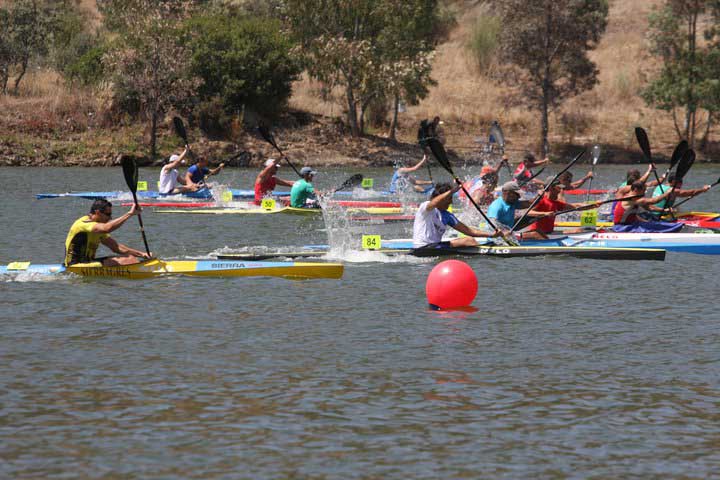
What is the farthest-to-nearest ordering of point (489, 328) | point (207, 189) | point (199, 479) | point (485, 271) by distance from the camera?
point (207, 189) → point (485, 271) → point (489, 328) → point (199, 479)

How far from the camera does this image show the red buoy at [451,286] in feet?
40.9

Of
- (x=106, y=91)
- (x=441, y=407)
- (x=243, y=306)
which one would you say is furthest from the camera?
(x=106, y=91)

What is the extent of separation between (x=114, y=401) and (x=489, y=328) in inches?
175

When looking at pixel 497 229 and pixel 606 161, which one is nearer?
pixel 497 229

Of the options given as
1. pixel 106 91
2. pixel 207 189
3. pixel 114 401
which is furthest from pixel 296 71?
pixel 114 401

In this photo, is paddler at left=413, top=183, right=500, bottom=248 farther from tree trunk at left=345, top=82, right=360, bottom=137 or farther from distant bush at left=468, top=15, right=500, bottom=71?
distant bush at left=468, top=15, right=500, bottom=71

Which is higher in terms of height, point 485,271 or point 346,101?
point 346,101

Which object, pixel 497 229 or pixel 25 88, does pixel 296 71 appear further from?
pixel 497 229

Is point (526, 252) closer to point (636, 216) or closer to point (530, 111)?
point (636, 216)

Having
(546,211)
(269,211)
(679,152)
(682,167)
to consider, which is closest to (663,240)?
(546,211)

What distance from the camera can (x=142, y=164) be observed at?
46438mm

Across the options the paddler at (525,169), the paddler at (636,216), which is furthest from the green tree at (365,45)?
the paddler at (636,216)

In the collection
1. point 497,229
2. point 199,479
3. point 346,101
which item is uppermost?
point 346,101

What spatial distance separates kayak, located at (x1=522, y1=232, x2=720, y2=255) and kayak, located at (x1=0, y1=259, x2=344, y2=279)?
463 centimetres
